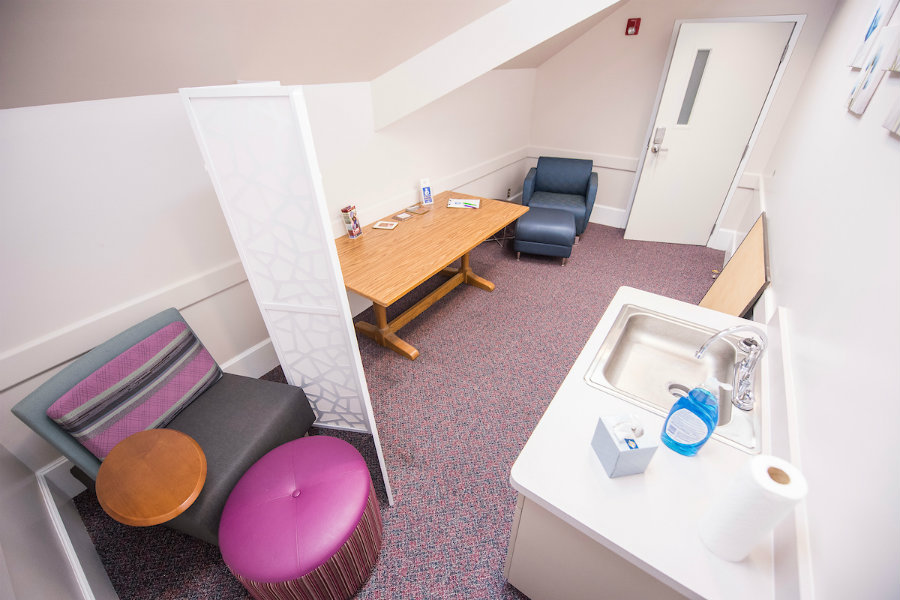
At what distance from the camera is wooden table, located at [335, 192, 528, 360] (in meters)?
1.95

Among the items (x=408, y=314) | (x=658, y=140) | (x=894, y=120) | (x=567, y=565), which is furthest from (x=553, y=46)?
(x=567, y=565)

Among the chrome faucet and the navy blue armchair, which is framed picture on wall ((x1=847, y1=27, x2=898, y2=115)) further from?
the navy blue armchair

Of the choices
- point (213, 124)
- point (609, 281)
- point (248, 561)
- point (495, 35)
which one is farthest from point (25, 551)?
point (609, 281)

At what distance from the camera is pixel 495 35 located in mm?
2008

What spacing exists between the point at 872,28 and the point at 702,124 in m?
1.87

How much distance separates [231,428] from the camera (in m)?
1.46

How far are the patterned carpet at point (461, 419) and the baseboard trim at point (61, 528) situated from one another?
0.23 m

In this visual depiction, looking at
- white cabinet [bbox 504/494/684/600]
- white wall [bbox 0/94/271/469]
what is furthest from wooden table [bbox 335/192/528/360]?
white cabinet [bbox 504/494/684/600]

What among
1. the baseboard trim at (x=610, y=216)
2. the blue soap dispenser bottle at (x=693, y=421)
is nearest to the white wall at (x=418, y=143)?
the baseboard trim at (x=610, y=216)

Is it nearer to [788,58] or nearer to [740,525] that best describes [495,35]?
[740,525]

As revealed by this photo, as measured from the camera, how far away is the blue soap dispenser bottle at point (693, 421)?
92 cm

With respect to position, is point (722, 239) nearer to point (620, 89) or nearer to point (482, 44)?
point (620, 89)

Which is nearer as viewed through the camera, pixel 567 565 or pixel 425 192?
pixel 567 565

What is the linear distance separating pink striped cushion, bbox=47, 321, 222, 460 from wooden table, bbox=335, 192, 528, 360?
795 millimetres
